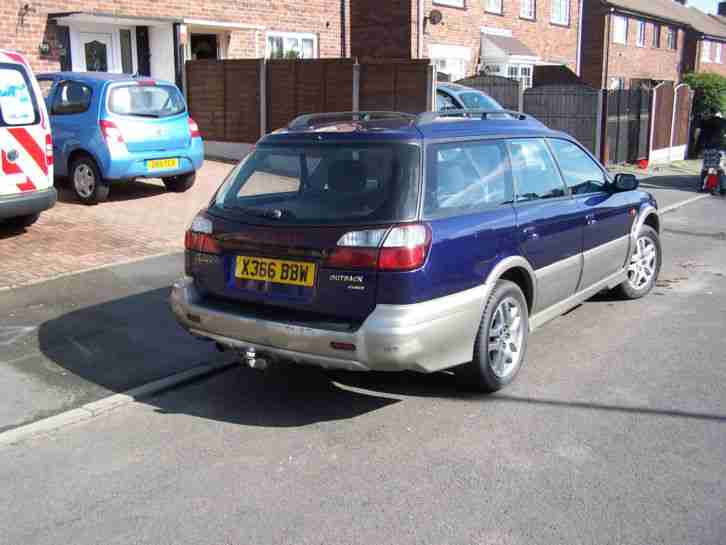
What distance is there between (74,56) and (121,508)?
1411cm

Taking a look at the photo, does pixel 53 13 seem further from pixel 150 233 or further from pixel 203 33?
pixel 150 233

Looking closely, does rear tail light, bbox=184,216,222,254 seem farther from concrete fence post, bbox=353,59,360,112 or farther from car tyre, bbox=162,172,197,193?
concrete fence post, bbox=353,59,360,112

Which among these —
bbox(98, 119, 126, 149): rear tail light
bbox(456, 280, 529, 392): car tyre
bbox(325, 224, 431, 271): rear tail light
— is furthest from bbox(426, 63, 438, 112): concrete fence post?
bbox(325, 224, 431, 271): rear tail light

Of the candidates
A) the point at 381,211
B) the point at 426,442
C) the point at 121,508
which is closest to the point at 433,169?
the point at 381,211

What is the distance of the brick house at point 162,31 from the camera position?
15.0 m

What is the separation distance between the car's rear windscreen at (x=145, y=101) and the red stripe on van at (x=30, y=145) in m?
2.36

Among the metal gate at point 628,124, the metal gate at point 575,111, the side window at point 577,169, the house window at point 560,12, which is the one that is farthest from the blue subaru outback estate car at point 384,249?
the house window at point 560,12

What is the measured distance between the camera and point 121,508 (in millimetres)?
3814

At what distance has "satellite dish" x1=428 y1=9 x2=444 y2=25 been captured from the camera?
2278 centimetres

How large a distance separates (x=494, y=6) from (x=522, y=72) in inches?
102

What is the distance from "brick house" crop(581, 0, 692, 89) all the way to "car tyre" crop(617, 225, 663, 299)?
91.7 ft

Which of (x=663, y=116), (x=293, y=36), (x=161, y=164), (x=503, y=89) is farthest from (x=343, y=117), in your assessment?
(x=663, y=116)

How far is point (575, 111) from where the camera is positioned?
20.0 meters

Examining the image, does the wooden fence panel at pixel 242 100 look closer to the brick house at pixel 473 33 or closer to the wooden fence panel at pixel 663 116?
the brick house at pixel 473 33
